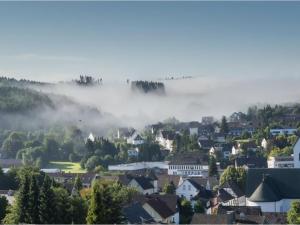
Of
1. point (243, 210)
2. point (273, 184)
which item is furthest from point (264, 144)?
point (243, 210)

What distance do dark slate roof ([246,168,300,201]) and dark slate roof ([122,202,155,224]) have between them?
8.11m

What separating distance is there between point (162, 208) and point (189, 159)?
35.7 m

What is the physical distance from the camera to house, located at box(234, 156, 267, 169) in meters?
63.2

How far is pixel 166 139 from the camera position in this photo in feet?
301

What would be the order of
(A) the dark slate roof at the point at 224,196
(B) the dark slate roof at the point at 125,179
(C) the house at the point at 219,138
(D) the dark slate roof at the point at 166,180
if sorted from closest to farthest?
(A) the dark slate roof at the point at 224,196, (B) the dark slate roof at the point at 125,179, (D) the dark slate roof at the point at 166,180, (C) the house at the point at 219,138

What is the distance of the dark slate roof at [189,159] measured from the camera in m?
69.1

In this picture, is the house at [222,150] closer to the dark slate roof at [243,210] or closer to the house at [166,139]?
the house at [166,139]

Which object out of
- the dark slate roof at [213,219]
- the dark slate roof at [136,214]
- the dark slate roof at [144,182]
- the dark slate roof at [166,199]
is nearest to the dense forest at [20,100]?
the dark slate roof at [144,182]

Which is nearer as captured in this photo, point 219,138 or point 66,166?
point 66,166

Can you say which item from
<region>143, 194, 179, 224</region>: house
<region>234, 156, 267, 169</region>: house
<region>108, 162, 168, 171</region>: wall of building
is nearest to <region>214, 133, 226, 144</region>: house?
<region>108, 162, 168, 171</region>: wall of building

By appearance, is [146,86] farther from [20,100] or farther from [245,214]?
[245,214]

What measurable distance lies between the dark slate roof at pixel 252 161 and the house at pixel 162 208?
2759 cm

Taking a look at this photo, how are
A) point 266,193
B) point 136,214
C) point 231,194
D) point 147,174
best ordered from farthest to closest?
point 147,174 → point 231,194 → point 266,193 → point 136,214

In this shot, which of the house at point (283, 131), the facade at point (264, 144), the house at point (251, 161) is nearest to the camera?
the house at point (251, 161)
